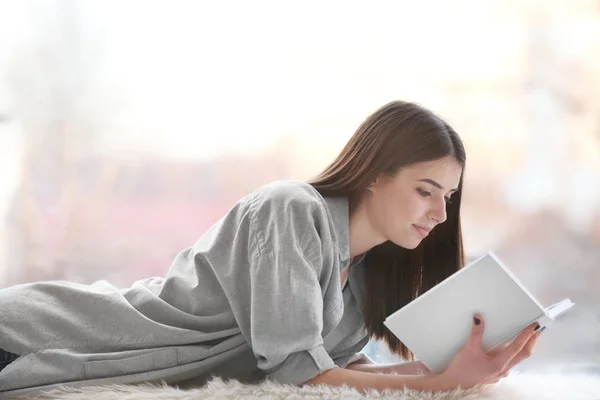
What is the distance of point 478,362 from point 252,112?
109 cm

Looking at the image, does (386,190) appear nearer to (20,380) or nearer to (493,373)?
(493,373)

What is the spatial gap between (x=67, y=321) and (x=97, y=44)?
1.02m

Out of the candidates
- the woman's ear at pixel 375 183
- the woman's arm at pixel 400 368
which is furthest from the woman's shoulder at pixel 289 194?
→ the woman's arm at pixel 400 368

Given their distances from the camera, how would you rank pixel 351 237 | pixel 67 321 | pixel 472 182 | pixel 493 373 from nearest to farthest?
1. pixel 493 373
2. pixel 67 321
3. pixel 351 237
4. pixel 472 182

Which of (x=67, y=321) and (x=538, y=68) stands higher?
(x=538, y=68)

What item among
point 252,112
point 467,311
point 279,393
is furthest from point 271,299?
point 252,112

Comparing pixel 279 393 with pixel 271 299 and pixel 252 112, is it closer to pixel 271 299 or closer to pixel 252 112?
pixel 271 299

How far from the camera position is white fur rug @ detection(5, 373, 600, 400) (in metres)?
1.12

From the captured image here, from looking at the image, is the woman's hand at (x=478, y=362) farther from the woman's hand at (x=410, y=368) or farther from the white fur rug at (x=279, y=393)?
the woman's hand at (x=410, y=368)

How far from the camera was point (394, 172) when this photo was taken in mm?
1366

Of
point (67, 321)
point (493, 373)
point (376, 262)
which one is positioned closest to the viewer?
point (493, 373)

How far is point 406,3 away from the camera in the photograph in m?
2.03

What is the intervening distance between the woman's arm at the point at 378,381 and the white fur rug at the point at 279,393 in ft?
0.10

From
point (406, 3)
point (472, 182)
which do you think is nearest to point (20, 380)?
point (472, 182)
